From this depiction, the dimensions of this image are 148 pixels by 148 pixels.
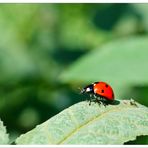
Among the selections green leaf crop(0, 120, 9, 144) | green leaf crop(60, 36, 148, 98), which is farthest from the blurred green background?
green leaf crop(0, 120, 9, 144)

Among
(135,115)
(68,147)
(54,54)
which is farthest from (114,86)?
(68,147)

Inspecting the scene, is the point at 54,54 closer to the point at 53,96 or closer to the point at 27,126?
the point at 53,96

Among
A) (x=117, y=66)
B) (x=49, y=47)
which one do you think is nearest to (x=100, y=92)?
(x=117, y=66)

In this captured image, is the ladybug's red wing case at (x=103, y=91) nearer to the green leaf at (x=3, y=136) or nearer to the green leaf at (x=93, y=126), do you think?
the green leaf at (x=93, y=126)

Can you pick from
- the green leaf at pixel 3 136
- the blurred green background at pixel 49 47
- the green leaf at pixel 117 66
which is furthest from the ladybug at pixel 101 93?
the blurred green background at pixel 49 47

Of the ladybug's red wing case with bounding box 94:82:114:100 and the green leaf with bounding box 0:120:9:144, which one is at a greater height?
the ladybug's red wing case with bounding box 94:82:114:100

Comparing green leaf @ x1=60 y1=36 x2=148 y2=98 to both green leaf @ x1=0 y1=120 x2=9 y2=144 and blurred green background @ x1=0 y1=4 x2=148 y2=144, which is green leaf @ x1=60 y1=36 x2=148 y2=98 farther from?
green leaf @ x1=0 y1=120 x2=9 y2=144

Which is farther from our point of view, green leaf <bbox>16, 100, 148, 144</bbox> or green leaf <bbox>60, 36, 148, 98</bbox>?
green leaf <bbox>60, 36, 148, 98</bbox>

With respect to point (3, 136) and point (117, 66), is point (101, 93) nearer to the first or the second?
point (3, 136)
